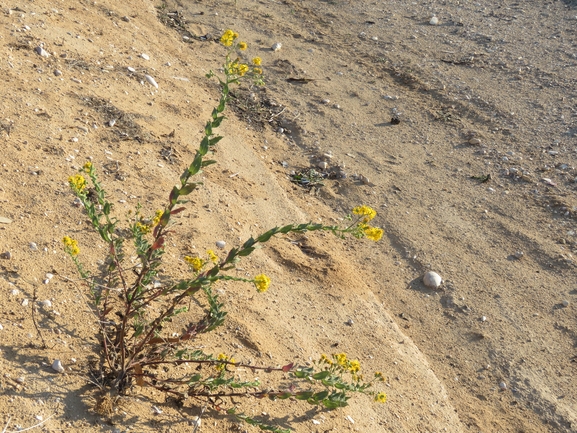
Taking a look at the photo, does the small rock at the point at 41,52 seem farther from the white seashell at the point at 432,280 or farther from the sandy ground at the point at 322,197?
the white seashell at the point at 432,280

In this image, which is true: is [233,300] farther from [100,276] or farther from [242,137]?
[242,137]

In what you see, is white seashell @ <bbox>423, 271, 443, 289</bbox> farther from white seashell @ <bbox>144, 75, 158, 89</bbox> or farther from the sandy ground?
white seashell @ <bbox>144, 75, 158, 89</bbox>

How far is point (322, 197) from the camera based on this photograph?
5129 mm

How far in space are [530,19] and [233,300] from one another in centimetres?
650

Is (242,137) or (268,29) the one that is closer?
(242,137)

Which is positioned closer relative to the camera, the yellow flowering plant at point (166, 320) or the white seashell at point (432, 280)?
the yellow flowering plant at point (166, 320)

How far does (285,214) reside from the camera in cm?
461

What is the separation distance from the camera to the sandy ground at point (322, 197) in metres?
3.05

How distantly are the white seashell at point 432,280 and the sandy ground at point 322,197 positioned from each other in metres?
0.06

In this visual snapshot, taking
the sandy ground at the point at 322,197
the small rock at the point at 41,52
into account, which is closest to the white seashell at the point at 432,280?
the sandy ground at the point at 322,197

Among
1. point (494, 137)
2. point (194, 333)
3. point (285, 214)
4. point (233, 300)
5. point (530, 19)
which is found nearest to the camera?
point (194, 333)

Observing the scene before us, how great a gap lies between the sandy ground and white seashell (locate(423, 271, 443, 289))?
64 mm

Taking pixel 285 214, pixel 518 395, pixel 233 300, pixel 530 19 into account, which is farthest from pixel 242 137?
pixel 530 19

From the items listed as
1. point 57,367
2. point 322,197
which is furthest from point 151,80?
point 57,367
